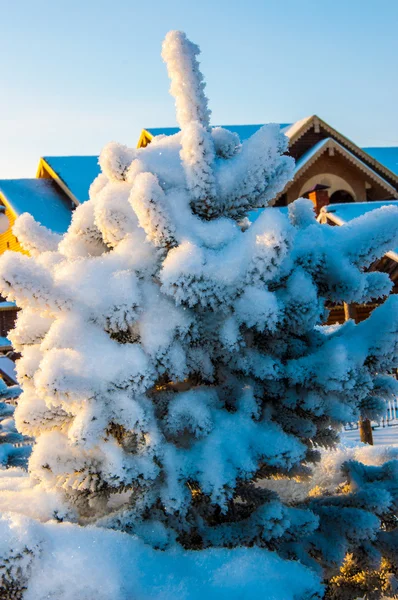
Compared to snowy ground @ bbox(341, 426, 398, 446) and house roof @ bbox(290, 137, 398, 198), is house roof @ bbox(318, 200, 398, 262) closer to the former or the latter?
snowy ground @ bbox(341, 426, 398, 446)

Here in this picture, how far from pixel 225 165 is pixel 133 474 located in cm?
97

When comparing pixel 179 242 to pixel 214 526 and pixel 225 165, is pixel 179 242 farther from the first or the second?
pixel 214 526

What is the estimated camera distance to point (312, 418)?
1.86 meters

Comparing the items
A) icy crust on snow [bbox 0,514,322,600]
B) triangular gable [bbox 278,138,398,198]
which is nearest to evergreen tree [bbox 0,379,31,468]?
icy crust on snow [bbox 0,514,322,600]

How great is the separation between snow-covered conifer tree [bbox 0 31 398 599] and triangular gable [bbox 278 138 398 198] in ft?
56.7

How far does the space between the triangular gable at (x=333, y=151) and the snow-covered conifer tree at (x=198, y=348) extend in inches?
680

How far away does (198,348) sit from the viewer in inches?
70.4

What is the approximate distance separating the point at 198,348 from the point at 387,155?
2378 cm

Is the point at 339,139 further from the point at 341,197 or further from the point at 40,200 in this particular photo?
the point at 40,200

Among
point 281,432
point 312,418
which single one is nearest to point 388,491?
point 312,418

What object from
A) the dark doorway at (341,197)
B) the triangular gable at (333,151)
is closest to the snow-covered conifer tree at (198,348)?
the triangular gable at (333,151)

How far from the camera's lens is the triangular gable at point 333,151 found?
61.5 feet

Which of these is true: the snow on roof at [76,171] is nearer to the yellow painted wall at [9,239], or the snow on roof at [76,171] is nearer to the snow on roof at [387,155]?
the yellow painted wall at [9,239]

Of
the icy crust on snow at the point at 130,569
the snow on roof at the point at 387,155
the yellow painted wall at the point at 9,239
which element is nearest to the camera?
the icy crust on snow at the point at 130,569
